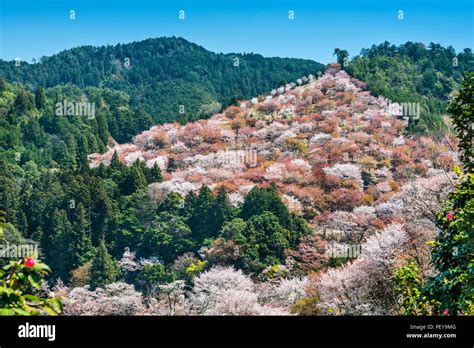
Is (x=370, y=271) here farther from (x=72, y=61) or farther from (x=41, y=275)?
(x=72, y=61)

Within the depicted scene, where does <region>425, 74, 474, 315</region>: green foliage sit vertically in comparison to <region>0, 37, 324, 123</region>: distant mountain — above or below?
below

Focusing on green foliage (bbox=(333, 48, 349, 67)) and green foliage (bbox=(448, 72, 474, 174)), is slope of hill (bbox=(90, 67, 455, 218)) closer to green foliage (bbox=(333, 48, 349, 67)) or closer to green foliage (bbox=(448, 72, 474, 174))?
green foliage (bbox=(333, 48, 349, 67))

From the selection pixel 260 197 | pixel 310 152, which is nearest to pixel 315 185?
pixel 260 197

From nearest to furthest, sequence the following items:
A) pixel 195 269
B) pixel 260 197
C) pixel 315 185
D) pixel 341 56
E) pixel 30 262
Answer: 1. pixel 30 262
2. pixel 195 269
3. pixel 260 197
4. pixel 315 185
5. pixel 341 56

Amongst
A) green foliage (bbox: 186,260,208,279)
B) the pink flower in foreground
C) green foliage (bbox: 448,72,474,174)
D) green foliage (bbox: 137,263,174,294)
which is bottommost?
green foliage (bbox: 137,263,174,294)

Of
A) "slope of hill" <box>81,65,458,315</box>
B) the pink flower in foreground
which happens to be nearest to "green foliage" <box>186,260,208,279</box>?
"slope of hill" <box>81,65,458,315</box>

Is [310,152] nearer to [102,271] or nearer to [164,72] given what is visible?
[102,271]

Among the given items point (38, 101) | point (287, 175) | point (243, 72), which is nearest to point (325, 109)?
point (287, 175)
